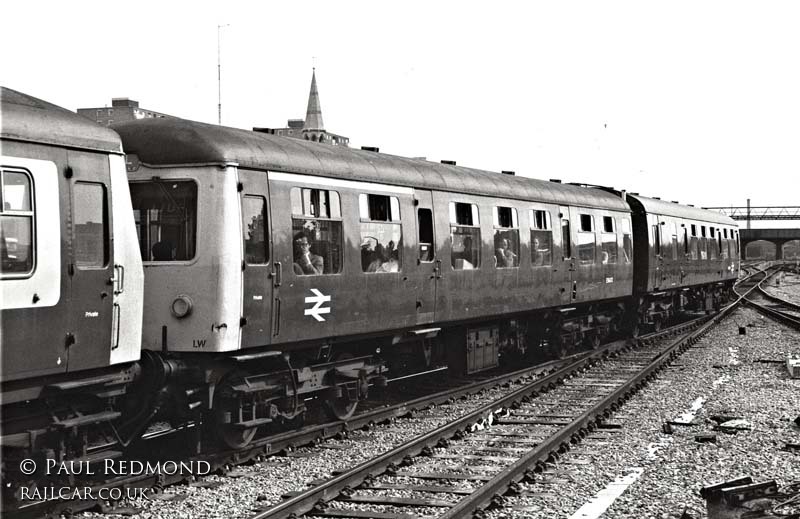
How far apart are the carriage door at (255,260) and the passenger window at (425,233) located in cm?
353

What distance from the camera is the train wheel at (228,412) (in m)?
9.41

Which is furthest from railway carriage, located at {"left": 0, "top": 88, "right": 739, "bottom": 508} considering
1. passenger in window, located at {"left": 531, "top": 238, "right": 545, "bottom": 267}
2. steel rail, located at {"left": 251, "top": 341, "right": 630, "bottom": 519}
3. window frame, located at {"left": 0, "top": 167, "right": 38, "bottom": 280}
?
steel rail, located at {"left": 251, "top": 341, "right": 630, "bottom": 519}

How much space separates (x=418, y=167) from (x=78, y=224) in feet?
21.0

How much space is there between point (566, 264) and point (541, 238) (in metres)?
1.29

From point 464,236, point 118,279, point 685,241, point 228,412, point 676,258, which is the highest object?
point 685,241

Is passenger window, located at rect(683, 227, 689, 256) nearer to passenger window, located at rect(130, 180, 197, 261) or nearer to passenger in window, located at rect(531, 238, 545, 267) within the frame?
passenger in window, located at rect(531, 238, 545, 267)

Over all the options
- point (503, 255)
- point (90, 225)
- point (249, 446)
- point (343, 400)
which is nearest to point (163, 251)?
point (90, 225)

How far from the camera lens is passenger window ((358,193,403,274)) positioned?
11.5 m

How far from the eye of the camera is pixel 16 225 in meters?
6.98

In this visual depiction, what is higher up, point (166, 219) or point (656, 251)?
point (166, 219)

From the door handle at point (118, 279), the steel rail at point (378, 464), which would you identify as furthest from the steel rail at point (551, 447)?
the door handle at point (118, 279)

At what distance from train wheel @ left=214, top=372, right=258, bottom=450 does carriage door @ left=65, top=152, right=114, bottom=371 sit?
6.00 feet

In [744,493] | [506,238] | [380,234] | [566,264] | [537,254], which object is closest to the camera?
[744,493]

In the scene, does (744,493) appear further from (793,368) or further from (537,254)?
(537,254)
